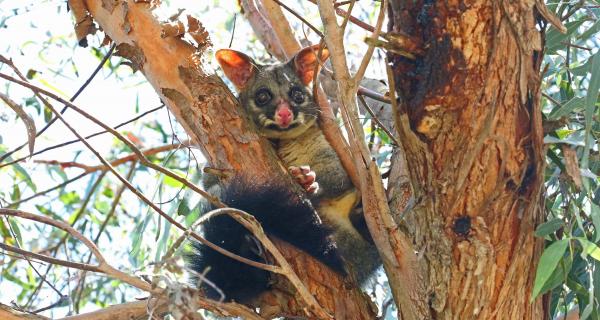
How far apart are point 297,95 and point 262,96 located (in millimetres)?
207

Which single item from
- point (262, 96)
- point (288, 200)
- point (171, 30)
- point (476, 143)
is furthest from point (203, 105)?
point (262, 96)

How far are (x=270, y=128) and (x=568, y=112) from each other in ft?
6.78

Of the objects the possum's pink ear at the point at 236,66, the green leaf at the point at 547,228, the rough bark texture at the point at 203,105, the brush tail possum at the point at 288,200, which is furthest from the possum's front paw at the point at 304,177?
the green leaf at the point at 547,228

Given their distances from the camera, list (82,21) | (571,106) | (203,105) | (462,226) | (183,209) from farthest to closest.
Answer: (183,209)
(82,21)
(203,105)
(571,106)
(462,226)

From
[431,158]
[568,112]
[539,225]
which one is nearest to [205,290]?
[431,158]

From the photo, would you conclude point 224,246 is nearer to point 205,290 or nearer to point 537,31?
point 205,290

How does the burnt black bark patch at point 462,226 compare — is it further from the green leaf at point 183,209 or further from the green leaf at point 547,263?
the green leaf at point 183,209

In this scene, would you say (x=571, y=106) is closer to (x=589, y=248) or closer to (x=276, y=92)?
(x=589, y=248)

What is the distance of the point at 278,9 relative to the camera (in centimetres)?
376

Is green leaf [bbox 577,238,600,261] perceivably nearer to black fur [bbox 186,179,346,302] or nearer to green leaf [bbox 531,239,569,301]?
green leaf [bbox 531,239,569,301]

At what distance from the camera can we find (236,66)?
15.3ft

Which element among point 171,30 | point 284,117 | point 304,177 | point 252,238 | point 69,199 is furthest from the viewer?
point 69,199

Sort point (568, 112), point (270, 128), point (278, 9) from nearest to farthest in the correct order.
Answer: point (568, 112) < point (278, 9) < point (270, 128)

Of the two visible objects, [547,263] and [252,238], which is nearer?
[547,263]
